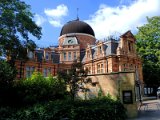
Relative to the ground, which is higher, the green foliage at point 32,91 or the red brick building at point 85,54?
the red brick building at point 85,54

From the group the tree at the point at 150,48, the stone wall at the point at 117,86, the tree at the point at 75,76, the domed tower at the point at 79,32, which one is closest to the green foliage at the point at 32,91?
the tree at the point at 75,76

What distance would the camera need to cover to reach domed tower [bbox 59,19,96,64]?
162 ft

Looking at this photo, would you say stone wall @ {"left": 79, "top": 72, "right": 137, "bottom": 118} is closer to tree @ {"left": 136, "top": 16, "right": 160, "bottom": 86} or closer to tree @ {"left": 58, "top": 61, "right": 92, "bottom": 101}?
tree @ {"left": 58, "top": 61, "right": 92, "bottom": 101}

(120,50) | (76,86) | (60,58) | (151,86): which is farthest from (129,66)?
(76,86)

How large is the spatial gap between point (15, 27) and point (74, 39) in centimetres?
2717

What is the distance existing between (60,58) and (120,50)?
1377 cm

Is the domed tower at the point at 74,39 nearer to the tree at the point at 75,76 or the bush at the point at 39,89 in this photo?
the bush at the point at 39,89

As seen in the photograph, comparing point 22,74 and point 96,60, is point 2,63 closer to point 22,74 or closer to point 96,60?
point 22,74

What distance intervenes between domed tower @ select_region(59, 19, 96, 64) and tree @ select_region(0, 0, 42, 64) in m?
23.9

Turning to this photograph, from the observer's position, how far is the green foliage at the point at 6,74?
71.7ft

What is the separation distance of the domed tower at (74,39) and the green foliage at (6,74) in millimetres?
26064

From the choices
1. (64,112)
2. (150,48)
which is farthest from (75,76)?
(150,48)

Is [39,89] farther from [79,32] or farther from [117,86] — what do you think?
[79,32]

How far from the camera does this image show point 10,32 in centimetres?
2317
